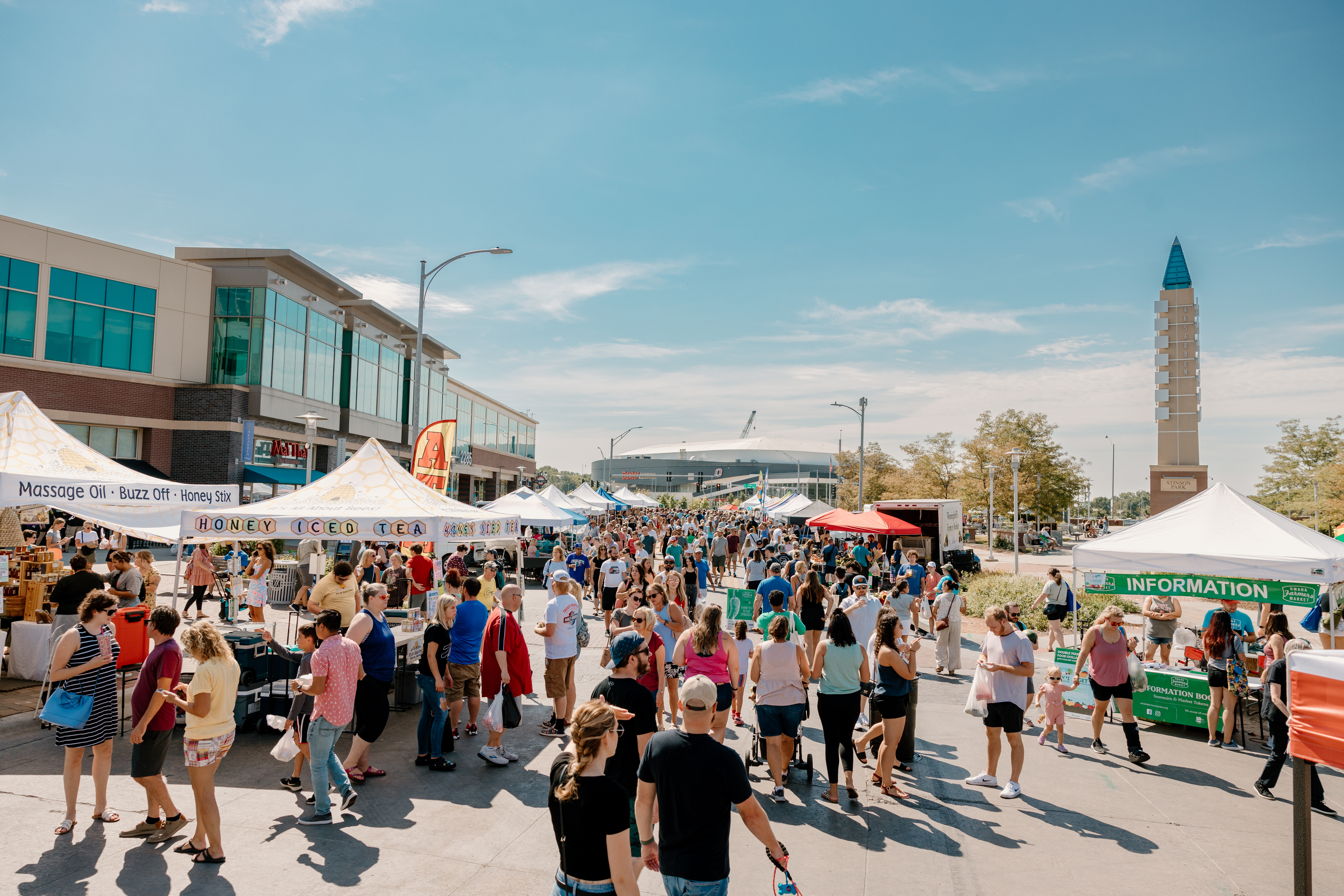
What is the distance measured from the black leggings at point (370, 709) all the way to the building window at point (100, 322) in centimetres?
2866

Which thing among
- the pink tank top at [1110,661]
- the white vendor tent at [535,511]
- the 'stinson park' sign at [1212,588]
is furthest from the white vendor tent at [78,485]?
A: the 'stinson park' sign at [1212,588]

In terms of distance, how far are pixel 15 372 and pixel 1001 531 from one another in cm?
6059

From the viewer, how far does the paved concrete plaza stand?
501cm

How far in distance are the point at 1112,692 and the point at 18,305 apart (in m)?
33.7

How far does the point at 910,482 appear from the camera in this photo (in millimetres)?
52656

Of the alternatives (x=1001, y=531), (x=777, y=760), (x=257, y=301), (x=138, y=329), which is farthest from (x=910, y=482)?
(x=777, y=760)

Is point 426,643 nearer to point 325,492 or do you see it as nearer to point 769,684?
point 769,684

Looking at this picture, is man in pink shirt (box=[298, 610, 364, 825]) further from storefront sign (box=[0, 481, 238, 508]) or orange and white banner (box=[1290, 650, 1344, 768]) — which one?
storefront sign (box=[0, 481, 238, 508])

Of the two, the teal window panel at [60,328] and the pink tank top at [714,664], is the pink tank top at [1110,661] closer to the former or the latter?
the pink tank top at [714,664]

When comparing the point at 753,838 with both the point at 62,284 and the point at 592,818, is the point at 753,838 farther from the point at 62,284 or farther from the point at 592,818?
the point at 62,284

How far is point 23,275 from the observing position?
26.0 m

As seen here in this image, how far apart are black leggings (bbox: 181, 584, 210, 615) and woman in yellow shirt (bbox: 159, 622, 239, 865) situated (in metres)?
11.1

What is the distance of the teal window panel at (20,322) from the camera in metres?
25.5

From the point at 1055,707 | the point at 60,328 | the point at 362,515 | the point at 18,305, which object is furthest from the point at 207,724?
the point at 60,328
